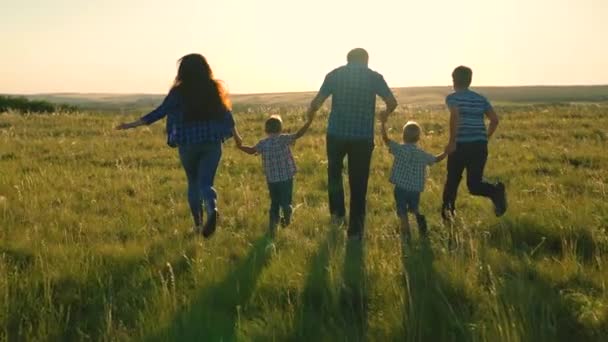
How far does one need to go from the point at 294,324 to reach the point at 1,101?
37.2 metres

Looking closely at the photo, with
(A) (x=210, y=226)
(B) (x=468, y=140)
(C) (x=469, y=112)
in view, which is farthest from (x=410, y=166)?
(A) (x=210, y=226)

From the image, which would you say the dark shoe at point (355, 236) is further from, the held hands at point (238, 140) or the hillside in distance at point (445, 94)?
the hillside in distance at point (445, 94)

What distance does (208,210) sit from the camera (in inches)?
256

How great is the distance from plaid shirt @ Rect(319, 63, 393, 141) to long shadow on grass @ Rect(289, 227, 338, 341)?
1570 millimetres

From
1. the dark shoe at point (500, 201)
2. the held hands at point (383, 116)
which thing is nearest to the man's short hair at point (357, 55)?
the held hands at point (383, 116)

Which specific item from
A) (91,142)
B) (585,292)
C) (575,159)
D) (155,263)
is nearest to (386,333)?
(585,292)

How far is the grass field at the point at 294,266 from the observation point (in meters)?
3.83

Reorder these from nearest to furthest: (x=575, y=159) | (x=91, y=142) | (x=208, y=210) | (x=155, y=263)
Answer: (x=155, y=263), (x=208, y=210), (x=575, y=159), (x=91, y=142)

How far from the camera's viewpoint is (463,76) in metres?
6.83

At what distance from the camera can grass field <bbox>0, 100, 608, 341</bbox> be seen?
383 cm

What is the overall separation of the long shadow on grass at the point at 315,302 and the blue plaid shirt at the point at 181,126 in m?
1.90

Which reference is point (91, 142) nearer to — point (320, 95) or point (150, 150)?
point (150, 150)

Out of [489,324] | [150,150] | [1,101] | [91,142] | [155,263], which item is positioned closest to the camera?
[489,324]

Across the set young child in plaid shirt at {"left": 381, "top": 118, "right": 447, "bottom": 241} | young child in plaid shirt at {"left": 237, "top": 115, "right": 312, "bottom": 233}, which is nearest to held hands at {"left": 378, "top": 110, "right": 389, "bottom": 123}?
young child in plaid shirt at {"left": 381, "top": 118, "right": 447, "bottom": 241}
